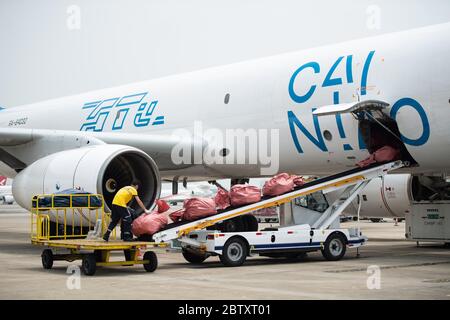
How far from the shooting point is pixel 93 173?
13180mm

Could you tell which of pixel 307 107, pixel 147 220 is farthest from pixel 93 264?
pixel 307 107

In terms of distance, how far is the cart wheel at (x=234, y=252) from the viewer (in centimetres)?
1205

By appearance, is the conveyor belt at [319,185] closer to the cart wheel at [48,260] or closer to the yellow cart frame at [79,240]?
the yellow cart frame at [79,240]

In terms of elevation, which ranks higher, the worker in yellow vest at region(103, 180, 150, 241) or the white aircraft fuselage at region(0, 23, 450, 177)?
the white aircraft fuselage at region(0, 23, 450, 177)

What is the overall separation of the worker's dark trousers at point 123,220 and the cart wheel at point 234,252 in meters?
1.56

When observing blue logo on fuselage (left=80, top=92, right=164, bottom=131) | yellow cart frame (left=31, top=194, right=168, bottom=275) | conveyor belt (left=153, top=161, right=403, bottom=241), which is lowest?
yellow cart frame (left=31, top=194, right=168, bottom=275)

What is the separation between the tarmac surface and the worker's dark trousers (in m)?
0.57

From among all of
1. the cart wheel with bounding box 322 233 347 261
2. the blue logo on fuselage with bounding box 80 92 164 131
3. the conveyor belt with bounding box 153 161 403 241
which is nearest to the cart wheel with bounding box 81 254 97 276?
the conveyor belt with bounding box 153 161 403 241

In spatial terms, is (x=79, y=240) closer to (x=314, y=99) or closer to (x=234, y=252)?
(x=234, y=252)

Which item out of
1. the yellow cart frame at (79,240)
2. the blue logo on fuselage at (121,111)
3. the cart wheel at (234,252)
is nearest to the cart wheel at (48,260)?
the yellow cart frame at (79,240)

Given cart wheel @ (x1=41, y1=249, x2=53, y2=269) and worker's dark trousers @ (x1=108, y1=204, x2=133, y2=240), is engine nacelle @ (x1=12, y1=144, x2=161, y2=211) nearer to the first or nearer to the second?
worker's dark trousers @ (x1=108, y1=204, x2=133, y2=240)

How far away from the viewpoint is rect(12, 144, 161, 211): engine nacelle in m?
13.3

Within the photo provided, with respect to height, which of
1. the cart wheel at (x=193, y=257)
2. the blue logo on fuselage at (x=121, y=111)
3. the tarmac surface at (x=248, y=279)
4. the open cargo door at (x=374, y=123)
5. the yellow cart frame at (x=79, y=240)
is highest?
the blue logo on fuselage at (x=121, y=111)

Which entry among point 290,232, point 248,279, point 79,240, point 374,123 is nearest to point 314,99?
point 374,123
